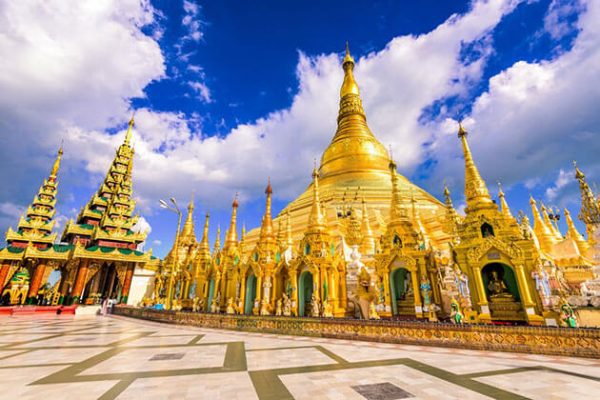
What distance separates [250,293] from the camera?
17.2m

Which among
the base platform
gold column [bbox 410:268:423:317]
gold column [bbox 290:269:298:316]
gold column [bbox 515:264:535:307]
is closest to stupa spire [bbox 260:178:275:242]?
gold column [bbox 290:269:298:316]

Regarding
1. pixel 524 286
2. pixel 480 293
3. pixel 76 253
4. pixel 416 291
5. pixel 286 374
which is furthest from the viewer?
pixel 76 253

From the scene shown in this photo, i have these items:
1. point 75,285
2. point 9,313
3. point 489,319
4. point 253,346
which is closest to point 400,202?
point 489,319

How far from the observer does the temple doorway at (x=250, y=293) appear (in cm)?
1683

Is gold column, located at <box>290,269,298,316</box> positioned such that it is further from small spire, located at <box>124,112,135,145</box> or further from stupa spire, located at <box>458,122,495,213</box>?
small spire, located at <box>124,112,135,145</box>

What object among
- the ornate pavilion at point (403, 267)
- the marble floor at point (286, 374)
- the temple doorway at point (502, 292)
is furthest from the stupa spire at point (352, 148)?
the marble floor at point (286, 374)

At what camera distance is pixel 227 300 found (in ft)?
59.9

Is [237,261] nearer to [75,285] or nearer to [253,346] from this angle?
[253,346]

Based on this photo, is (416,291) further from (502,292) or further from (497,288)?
(502,292)

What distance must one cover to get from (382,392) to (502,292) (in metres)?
8.58

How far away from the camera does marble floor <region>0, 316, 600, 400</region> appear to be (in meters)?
3.98

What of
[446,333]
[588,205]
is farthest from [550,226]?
[446,333]

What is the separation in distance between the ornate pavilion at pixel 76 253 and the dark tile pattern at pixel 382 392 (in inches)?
1301

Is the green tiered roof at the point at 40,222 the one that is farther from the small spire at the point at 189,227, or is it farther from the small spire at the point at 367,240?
the small spire at the point at 367,240
